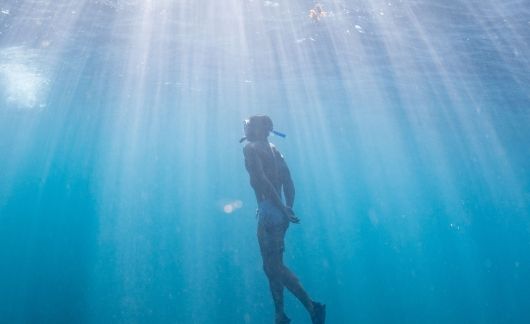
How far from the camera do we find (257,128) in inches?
279

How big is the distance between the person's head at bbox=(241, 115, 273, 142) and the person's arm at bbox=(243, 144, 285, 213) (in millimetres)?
316

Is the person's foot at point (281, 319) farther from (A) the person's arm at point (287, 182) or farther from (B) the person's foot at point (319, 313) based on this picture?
(A) the person's arm at point (287, 182)

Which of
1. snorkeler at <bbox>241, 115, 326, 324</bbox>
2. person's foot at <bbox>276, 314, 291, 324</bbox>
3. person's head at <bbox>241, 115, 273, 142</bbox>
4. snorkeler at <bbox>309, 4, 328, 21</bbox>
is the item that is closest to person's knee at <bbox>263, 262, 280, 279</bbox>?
snorkeler at <bbox>241, 115, 326, 324</bbox>

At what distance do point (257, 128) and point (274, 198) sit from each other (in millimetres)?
1314

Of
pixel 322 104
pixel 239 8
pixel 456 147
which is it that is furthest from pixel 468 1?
pixel 456 147

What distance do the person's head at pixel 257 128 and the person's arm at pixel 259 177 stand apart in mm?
316

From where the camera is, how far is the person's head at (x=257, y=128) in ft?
23.2

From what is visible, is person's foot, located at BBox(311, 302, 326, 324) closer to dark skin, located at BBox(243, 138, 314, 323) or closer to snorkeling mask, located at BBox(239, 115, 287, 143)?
dark skin, located at BBox(243, 138, 314, 323)

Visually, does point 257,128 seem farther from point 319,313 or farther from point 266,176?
point 319,313

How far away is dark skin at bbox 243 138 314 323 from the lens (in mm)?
6406

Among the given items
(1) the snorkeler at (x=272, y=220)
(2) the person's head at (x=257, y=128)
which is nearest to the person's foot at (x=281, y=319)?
(1) the snorkeler at (x=272, y=220)

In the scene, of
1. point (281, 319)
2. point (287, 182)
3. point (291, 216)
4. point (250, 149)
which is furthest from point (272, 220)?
point (281, 319)

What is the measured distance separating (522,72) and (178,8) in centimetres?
1546

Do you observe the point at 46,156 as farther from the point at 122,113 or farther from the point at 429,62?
the point at 429,62
